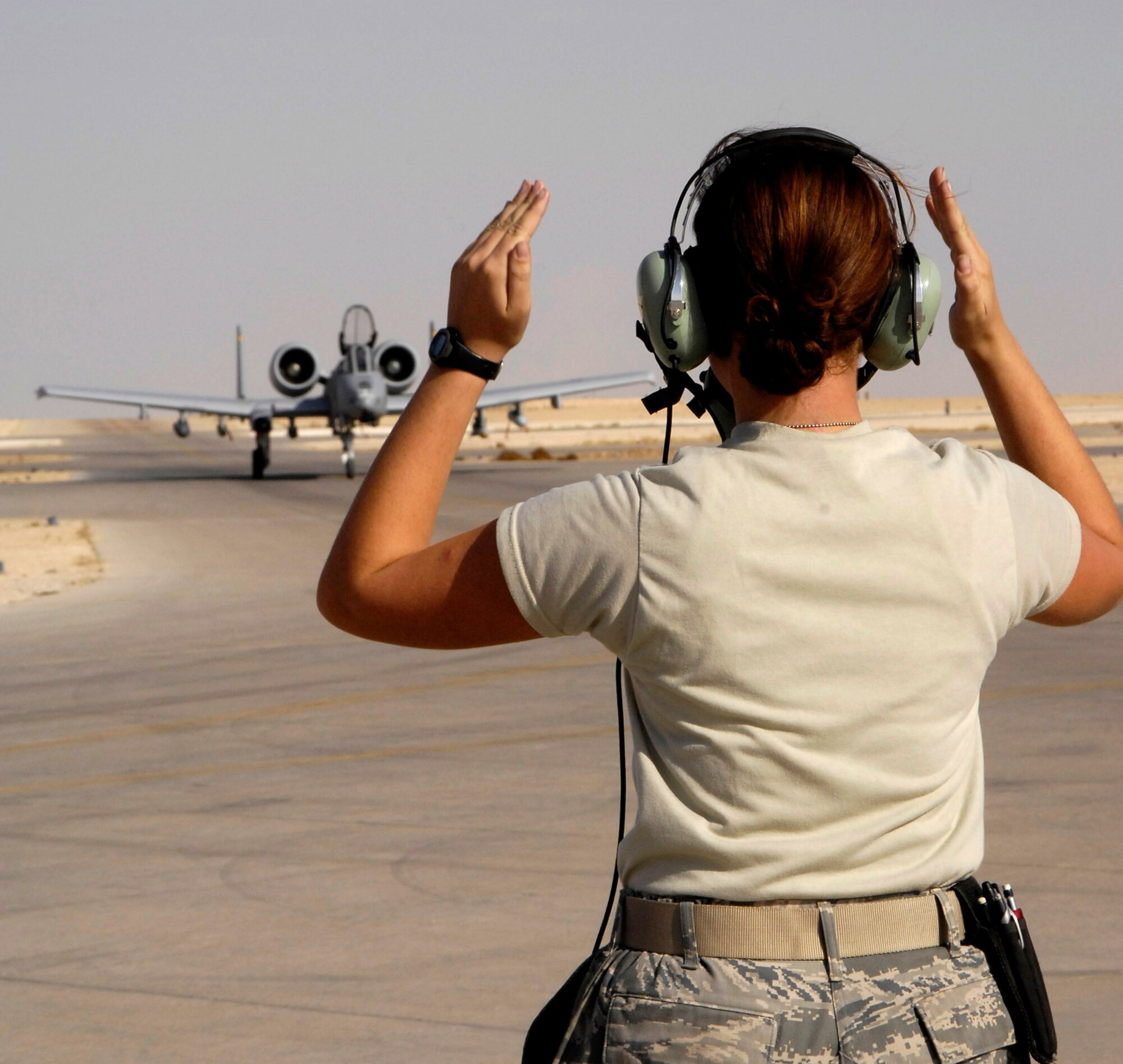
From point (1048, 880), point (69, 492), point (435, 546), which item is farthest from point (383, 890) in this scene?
point (69, 492)

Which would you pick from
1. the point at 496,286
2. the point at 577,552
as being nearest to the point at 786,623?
the point at 577,552

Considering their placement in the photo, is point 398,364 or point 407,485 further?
point 398,364

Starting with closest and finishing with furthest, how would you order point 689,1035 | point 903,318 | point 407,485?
point 689,1035 → point 407,485 → point 903,318

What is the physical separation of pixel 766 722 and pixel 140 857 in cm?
507

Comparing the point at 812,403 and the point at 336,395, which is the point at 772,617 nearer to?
the point at 812,403

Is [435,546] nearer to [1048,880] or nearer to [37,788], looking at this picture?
[1048,880]

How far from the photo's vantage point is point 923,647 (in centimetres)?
185

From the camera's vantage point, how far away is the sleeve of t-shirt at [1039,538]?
188cm

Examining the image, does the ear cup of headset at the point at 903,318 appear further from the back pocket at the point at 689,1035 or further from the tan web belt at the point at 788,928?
the back pocket at the point at 689,1035

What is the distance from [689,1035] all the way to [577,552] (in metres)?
0.57

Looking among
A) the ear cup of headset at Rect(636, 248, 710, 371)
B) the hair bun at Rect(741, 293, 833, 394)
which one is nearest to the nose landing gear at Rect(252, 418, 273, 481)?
the ear cup of headset at Rect(636, 248, 710, 371)

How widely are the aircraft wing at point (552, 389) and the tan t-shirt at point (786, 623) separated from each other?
3968 cm

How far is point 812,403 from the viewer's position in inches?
74.3

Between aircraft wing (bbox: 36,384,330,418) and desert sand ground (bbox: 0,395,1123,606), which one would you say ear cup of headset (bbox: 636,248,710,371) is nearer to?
desert sand ground (bbox: 0,395,1123,606)
